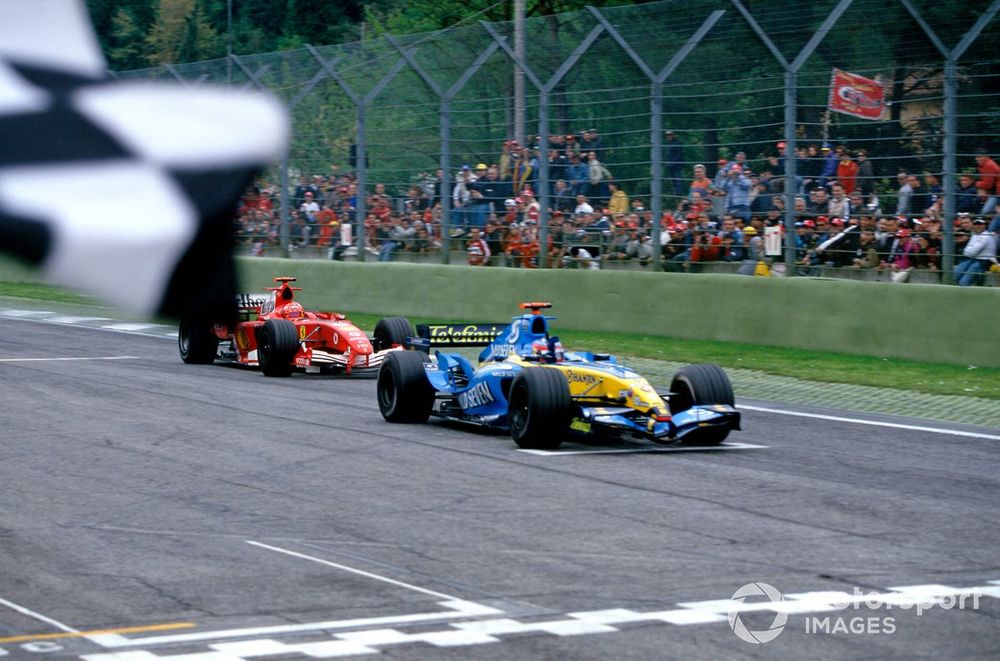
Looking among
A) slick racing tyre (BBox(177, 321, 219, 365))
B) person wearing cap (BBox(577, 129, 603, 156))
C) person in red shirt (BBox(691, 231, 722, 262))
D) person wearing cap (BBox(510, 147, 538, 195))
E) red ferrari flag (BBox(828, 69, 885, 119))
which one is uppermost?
red ferrari flag (BBox(828, 69, 885, 119))

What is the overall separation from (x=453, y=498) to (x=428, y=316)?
1361 centimetres

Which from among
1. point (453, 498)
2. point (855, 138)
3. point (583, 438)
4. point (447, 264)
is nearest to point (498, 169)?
point (447, 264)

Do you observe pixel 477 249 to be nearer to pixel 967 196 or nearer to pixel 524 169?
pixel 524 169

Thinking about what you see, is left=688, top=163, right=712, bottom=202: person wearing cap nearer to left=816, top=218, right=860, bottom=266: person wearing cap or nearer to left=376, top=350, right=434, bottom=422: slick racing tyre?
left=816, top=218, right=860, bottom=266: person wearing cap

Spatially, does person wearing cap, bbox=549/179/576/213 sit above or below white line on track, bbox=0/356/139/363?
above

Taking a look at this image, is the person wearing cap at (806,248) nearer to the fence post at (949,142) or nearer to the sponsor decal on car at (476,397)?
the fence post at (949,142)

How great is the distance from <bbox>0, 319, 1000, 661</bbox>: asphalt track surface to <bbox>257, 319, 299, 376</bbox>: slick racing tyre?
318 cm

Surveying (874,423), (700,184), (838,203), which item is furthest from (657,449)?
(700,184)

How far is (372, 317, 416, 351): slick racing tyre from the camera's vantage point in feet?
55.8

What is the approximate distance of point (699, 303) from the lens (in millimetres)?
19141

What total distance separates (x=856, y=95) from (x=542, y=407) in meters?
7.81

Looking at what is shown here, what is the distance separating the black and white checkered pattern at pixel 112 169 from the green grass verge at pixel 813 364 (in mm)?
13556

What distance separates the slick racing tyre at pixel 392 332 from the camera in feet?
55.8

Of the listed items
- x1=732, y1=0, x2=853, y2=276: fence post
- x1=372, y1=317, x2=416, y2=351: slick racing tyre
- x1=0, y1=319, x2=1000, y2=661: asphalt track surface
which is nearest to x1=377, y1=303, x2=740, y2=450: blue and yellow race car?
x1=0, y1=319, x2=1000, y2=661: asphalt track surface
